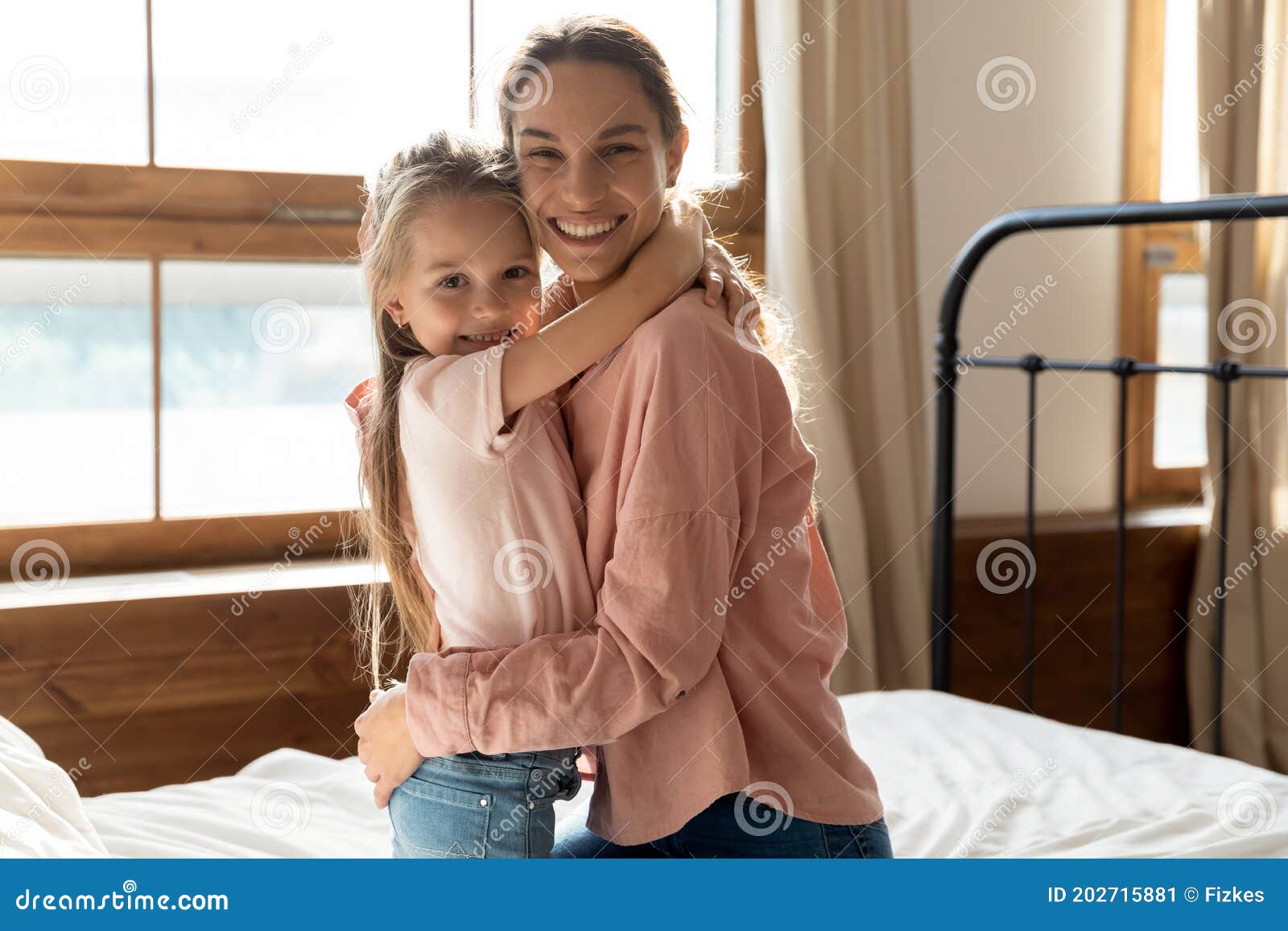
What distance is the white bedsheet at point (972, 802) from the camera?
4.59 ft

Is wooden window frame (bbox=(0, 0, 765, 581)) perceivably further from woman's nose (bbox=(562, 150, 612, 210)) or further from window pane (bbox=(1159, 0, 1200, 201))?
window pane (bbox=(1159, 0, 1200, 201))

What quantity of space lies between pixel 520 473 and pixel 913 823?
0.80 metres

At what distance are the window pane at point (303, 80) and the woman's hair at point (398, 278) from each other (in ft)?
3.90

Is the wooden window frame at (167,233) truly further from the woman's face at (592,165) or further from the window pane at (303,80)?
the woman's face at (592,165)

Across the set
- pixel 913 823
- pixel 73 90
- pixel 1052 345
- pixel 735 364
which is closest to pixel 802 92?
pixel 1052 345

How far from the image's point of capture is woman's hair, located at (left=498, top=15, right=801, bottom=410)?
969mm

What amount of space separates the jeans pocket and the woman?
0.06 feet

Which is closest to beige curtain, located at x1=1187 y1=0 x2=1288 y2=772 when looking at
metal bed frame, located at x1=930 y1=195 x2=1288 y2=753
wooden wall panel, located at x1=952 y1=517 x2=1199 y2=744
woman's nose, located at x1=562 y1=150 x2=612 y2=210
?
wooden wall panel, located at x1=952 y1=517 x2=1199 y2=744

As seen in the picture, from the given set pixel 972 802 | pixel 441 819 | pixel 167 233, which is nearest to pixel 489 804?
pixel 441 819

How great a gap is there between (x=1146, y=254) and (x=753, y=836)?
8.37 ft

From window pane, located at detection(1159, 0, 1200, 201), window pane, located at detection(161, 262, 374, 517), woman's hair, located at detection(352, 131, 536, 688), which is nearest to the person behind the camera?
woman's hair, located at detection(352, 131, 536, 688)

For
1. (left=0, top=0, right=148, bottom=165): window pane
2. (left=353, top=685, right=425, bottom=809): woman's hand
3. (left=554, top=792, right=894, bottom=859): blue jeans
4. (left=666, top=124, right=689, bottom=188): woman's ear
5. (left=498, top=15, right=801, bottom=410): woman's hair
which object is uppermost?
(left=0, top=0, right=148, bottom=165): window pane

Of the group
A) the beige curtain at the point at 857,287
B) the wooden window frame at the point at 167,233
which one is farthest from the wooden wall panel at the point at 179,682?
the beige curtain at the point at 857,287
